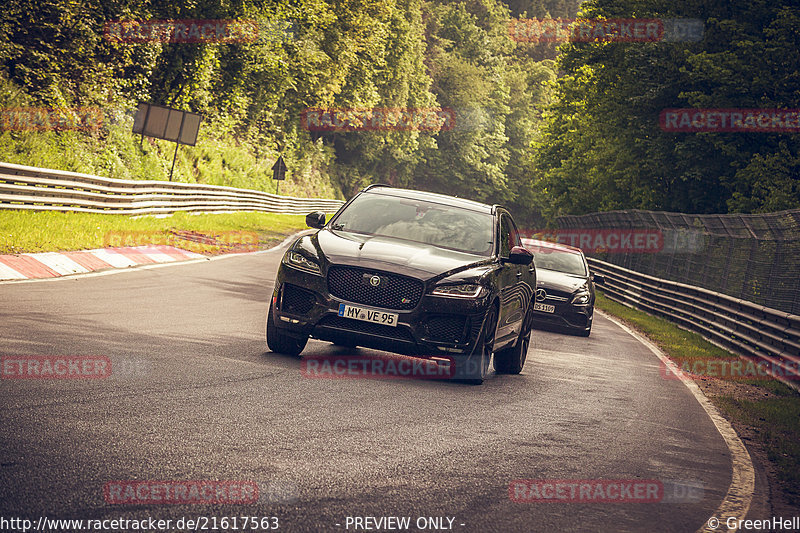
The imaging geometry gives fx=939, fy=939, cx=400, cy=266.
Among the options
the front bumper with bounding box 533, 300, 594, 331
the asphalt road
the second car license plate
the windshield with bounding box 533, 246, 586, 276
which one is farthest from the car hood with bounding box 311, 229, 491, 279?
the windshield with bounding box 533, 246, 586, 276

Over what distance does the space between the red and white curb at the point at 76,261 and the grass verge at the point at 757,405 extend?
28.8ft

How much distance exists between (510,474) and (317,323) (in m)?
3.25

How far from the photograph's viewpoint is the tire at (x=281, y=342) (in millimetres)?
8703

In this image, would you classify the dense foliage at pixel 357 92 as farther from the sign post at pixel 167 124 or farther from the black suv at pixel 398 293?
the black suv at pixel 398 293

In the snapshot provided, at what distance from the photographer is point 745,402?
10.6 meters

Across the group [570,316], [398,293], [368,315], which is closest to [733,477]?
[398,293]

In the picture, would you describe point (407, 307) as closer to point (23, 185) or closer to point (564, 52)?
point (23, 185)

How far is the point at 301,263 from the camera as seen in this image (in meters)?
8.52

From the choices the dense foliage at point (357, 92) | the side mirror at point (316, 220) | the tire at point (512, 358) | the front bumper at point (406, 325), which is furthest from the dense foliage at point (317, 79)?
the front bumper at point (406, 325)

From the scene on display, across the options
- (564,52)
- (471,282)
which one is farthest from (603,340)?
(564,52)

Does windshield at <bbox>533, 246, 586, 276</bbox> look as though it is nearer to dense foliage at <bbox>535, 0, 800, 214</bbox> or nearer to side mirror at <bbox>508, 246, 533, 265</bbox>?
side mirror at <bbox>508, 246, 533, 265</bbox>

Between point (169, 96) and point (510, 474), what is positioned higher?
point (169, 96)

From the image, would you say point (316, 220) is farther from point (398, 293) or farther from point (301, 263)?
point (398, 293)

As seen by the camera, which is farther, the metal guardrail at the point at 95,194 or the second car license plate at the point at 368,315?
the metal guardrail at the point at 95,194
